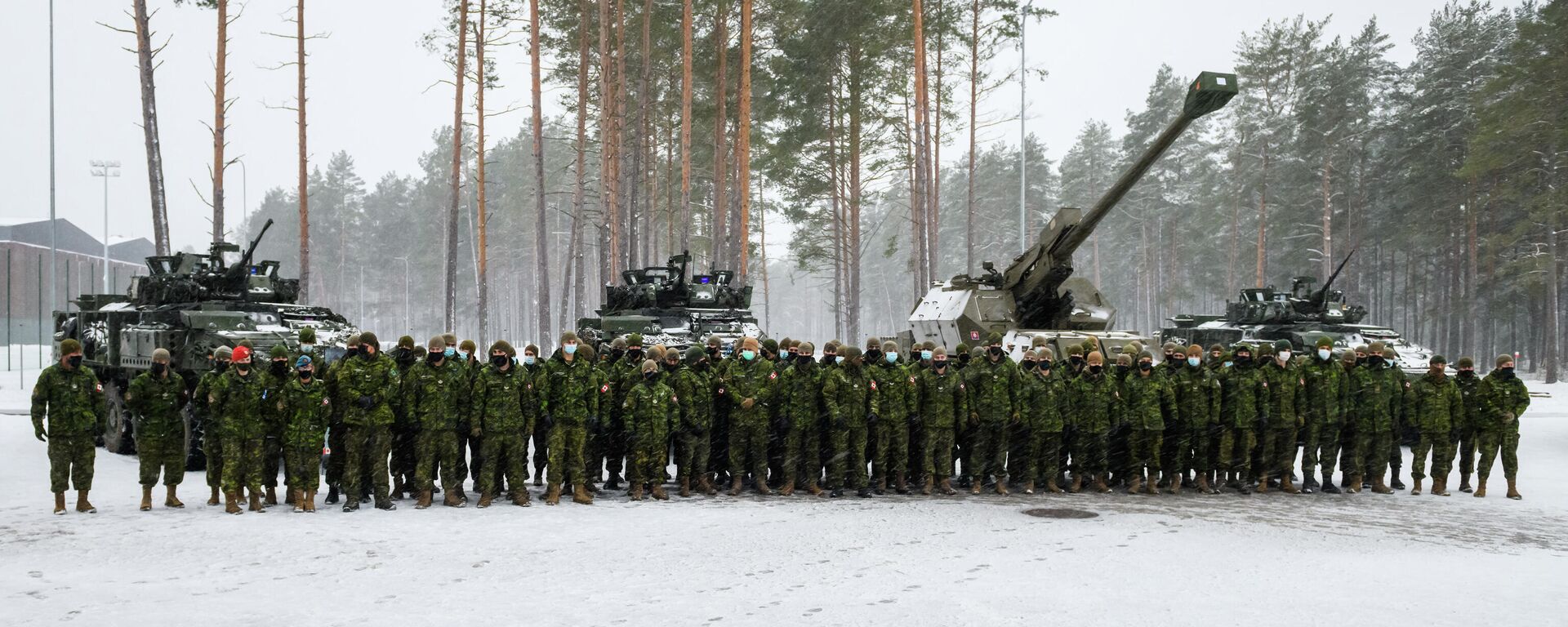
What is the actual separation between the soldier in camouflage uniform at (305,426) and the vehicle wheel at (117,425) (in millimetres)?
5937

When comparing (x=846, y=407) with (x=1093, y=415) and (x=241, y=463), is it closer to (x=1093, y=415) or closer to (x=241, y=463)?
(x=1093, y=415)

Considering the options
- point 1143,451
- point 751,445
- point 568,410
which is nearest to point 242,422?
point 568,410

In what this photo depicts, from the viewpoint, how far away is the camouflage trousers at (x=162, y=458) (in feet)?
32.5

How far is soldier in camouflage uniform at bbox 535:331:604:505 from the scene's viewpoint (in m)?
10.5

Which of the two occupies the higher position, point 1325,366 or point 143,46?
point 143,46

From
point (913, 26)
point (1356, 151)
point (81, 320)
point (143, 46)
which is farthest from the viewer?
point (1356, 151)

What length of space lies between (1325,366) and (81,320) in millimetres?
17167

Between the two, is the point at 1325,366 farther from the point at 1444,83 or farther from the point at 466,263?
the point at 466,263

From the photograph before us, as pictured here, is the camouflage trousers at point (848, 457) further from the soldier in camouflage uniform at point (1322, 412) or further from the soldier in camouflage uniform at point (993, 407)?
the soldier in camouflage uniform at point (1322, 412)

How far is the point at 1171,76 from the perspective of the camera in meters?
53.2

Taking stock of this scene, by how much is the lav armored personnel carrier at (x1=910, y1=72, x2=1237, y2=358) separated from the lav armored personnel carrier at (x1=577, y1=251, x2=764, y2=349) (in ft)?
10.0

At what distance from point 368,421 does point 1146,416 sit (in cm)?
781

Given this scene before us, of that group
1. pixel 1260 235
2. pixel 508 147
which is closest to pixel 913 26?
pixel 1260 235

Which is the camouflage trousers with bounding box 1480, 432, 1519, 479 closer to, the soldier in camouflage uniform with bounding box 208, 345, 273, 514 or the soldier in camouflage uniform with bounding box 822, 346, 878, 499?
the soldier in camouflage uniform with bounding box 822, 346, 878, 499
